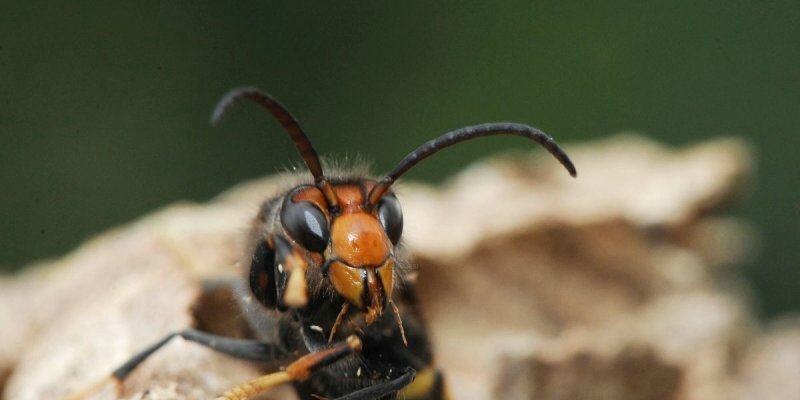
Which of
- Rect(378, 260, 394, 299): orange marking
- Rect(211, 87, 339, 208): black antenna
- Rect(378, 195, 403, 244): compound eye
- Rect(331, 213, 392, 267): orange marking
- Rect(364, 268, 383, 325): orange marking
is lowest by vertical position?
Rect(364, 268, 383, 325): orange marking

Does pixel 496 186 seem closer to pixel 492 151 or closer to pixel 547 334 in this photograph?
pixel 547 334

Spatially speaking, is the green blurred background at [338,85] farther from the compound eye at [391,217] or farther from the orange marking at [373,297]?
the orange marking at [373,297]

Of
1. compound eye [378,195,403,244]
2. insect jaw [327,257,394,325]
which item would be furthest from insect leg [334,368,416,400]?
compound eye [378,195,403,244]

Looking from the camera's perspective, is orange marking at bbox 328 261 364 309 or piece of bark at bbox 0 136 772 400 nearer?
orange marking at bbox 328 261 364 309

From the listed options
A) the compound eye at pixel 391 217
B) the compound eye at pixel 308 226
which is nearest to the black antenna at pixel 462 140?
the compound eye at pixel 391 217

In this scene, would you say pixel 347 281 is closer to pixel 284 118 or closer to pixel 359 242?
pixel 359 242

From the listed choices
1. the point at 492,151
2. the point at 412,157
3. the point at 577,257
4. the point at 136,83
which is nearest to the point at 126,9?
the point at 136,83

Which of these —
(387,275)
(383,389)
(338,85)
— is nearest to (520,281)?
(383,389)

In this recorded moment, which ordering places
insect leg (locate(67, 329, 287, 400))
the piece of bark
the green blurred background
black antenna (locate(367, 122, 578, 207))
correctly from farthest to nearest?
the green blurred background → the piece of bark → insect leg (locate(67, 329, 287, 400)) → black antenna (locate(367, 122, 578, 207))

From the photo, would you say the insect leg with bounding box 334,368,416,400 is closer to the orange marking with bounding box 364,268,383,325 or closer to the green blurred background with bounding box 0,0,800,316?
the orange marking with bounding box 364,268,383,325

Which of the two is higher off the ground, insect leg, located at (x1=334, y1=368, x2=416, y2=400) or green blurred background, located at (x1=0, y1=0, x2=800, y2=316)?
green blurred background, located at (x1=0, y1=0, x2=800, y2=316)
